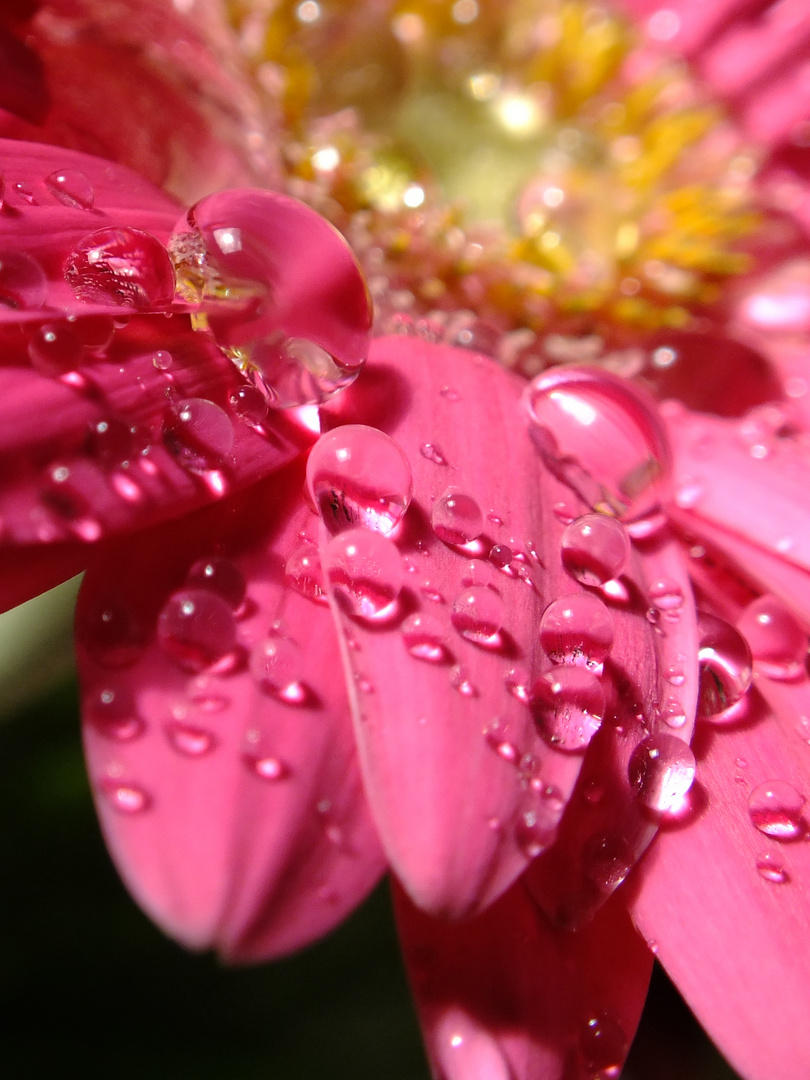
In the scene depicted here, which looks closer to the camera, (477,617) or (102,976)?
(477,617)

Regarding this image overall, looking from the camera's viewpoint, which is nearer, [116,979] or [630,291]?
[116,979]

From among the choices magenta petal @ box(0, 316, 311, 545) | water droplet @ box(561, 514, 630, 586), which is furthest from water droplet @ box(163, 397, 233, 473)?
water droplet @ box(561, 514, 630, 586)

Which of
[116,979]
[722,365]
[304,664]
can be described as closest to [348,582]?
[304,664]

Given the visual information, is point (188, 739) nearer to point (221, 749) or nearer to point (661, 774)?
point (221, 749)

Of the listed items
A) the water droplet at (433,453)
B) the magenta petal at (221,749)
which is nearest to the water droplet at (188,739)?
the magenta petal at (221,749)

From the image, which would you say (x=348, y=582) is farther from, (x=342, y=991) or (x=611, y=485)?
(x=342, y=991)

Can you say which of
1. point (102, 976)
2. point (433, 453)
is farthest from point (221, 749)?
point (102, 976)
